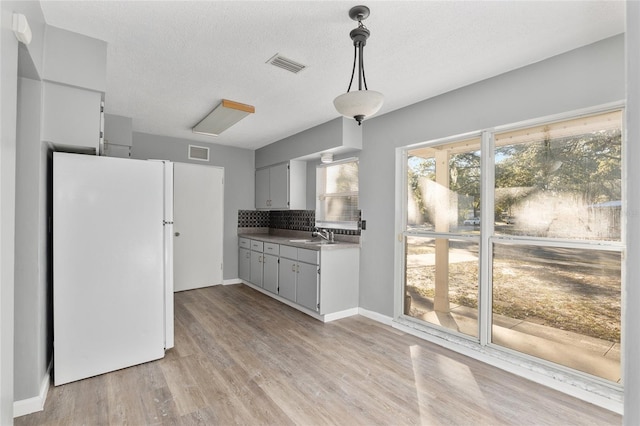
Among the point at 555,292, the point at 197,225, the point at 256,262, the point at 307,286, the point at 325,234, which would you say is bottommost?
the point at 307,286

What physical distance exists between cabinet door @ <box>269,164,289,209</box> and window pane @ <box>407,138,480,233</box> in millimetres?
2039

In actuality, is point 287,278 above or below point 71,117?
below

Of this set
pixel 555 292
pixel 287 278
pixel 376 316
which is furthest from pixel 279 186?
pixel 555 292

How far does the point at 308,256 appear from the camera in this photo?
3852 millimetres

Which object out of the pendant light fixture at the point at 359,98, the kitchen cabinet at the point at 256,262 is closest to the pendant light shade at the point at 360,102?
the pendant light fixture at the point at 359,98

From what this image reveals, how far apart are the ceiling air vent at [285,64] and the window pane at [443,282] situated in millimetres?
2134

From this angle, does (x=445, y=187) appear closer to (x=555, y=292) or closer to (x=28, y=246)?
(x=555, y=292)

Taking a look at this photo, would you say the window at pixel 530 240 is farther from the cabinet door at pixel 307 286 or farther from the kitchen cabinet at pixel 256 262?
the kitchen cabinet at pixel 256 262

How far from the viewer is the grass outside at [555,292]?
221cm

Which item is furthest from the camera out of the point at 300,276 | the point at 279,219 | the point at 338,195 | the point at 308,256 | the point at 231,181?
the point at 279,219

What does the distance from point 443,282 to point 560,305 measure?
40.4 inches

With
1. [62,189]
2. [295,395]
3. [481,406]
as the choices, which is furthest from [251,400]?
[62,189]

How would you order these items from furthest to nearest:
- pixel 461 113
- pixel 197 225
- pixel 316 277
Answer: pixel 197 225, pixel 316 277, pixel 461 113

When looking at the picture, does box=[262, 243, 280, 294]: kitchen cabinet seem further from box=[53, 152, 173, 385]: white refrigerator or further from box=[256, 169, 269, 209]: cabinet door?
box=[53, 152, 173, 385]: white refrigerator
